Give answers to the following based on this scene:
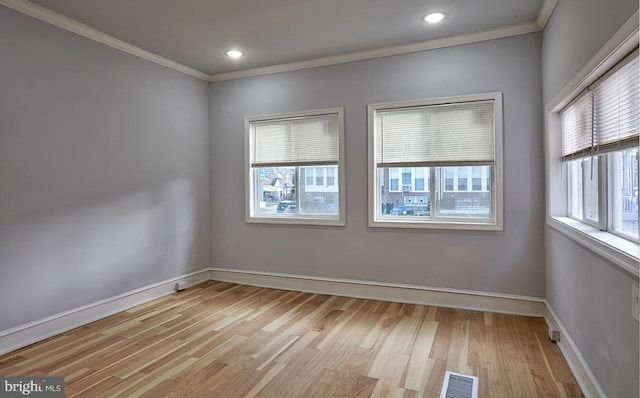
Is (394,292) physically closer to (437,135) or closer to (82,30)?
(437,135)

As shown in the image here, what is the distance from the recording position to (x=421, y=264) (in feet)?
12.7

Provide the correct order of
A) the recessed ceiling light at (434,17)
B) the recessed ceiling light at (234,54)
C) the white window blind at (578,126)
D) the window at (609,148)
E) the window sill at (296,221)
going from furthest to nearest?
the window sill at (296,221) → the recessed ceiling light at (234,54) → the recessed ceiling light at (434,17) → the white window blind at (578,126) → the window at (609,148)

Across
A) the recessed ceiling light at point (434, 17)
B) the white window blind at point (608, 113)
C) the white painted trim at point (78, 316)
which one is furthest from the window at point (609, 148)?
the white painted trim at point (78, 316)

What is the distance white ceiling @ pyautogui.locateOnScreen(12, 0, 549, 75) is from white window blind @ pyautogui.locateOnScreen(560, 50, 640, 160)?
117 cm

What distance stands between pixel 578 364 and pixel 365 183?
241 cm

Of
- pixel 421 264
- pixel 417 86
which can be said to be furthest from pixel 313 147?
pixel 421 264

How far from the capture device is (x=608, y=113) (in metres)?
2.01

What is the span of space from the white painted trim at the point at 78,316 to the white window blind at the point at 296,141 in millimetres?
1853

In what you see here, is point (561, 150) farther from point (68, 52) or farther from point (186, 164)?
point (68, 52)

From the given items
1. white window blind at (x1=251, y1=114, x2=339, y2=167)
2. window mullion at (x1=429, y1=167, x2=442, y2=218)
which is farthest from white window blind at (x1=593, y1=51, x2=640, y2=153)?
white window blind at (x1=251, y1=114, x2=339, y2=167)

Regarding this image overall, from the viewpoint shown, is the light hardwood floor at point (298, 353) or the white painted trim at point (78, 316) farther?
the white painted trim at point (78, 316)

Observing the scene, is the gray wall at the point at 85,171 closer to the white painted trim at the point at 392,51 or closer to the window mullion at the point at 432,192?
the white painted trim at the point at 392,51

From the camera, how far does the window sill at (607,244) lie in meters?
1.55

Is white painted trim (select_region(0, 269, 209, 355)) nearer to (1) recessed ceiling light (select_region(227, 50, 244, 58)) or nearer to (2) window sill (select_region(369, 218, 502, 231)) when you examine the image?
(2) window sill (select_region(369, 218, 502, 231))
